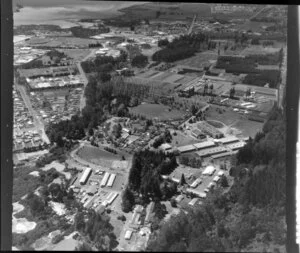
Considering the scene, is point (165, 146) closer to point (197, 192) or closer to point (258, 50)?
point (197, 192)

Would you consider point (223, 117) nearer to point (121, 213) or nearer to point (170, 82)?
point (170, 82)

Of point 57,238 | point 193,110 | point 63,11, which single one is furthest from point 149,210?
point 63,11

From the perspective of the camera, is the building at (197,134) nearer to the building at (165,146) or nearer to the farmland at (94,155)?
the building at (165,146)

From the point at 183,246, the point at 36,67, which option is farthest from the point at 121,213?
the point at 36,67

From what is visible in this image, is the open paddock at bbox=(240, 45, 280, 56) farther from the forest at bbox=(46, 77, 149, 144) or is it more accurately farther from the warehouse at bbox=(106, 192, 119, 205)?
the warehouse at bbox=(106, 192, 119, 205)

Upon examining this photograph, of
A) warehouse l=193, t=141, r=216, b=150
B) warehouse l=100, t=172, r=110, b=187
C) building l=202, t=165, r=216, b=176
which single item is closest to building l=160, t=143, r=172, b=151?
warehouse l=193, t=141, r=216, b=150

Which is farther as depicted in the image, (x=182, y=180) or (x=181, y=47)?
(x=181, y=47)
